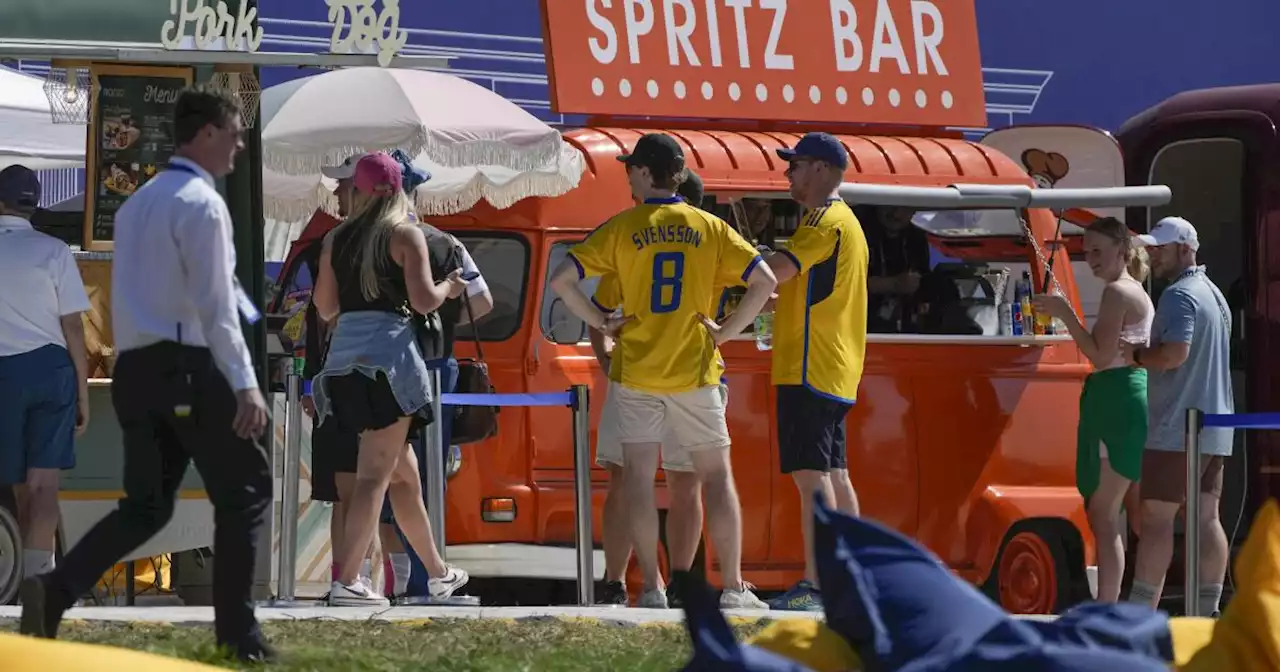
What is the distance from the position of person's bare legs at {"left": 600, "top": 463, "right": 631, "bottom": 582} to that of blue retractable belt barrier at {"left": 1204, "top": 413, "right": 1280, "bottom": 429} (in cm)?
229

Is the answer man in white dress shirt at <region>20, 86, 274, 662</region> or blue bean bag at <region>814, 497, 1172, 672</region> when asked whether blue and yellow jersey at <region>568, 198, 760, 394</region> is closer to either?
man in white dress shirt at <region>20, 86, 274, 662</region>

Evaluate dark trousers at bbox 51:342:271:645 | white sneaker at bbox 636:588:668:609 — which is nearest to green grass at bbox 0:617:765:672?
dark trousers at bbox 51:342:271:645

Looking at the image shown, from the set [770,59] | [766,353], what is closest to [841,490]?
[766,353]

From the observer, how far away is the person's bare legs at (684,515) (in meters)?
8.21

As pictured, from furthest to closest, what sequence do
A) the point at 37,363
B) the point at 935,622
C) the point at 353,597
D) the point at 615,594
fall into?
the point at 615,594 < the point at 37,363 < the point at 353,597 < the point at 935,622

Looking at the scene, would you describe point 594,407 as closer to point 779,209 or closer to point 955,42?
point 779,209

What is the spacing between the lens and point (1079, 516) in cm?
1026

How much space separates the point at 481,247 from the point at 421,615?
276 cm

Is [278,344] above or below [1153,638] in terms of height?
above

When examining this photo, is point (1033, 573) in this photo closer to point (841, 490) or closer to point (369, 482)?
point (841, 490)

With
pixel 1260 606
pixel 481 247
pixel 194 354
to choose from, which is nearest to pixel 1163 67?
pixel 481 247

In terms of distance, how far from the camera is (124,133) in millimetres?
9398

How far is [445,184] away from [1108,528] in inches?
129

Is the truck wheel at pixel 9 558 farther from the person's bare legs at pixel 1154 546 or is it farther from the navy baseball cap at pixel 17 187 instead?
the person's bare legs at pixel 1154 546
